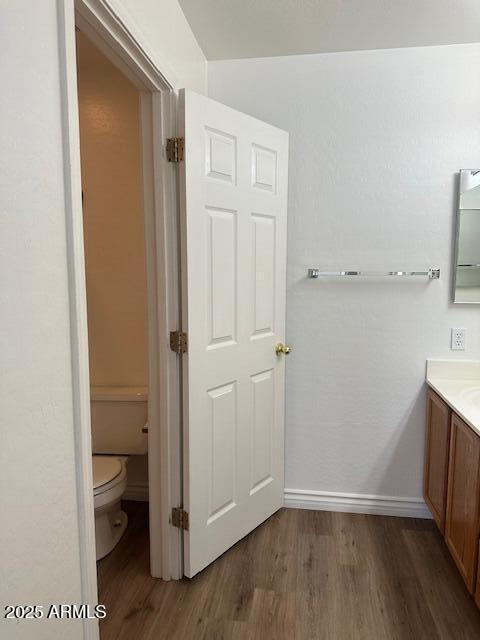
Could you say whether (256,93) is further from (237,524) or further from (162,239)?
(237,524)

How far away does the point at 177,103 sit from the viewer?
181cm

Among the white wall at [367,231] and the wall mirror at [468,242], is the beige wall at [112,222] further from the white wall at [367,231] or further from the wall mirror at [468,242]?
the wall mirror at [468,242]

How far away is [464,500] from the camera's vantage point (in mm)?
1771

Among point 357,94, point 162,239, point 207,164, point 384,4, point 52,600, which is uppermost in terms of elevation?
point 384,4

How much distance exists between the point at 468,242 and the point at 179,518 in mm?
1927

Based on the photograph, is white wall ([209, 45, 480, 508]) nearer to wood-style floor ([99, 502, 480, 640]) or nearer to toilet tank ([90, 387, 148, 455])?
wood-style floor ([99, 502, 480, 640])

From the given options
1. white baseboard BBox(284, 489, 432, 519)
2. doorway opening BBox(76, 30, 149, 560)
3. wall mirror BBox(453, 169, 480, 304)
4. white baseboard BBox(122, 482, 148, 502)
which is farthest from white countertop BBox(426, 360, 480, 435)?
white baseboard BBox(122, 482, 148, 502)

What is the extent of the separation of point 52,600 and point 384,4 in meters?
2.38

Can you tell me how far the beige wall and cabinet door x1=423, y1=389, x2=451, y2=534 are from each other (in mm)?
1571

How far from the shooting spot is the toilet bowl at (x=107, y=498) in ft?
6.69

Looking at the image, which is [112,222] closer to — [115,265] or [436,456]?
[115,265]

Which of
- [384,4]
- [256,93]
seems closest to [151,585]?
[256,93]

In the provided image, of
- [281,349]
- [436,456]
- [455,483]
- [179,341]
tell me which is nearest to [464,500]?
[455,483]

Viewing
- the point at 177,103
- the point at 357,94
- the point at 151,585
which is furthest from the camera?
the point at 357,94
